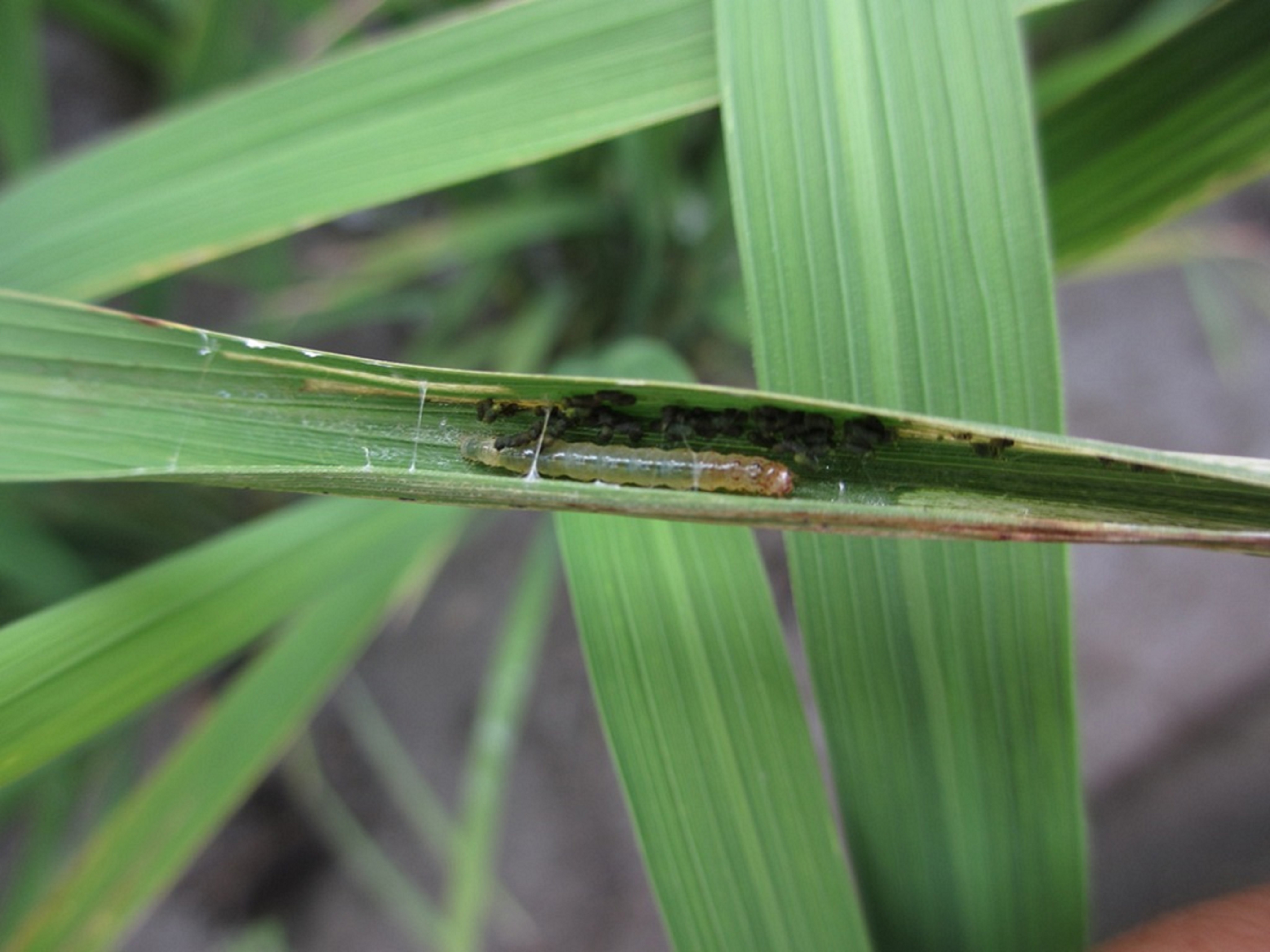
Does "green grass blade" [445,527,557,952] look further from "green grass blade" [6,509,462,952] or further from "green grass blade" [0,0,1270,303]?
"green grass blade" [0,0,1270,303]

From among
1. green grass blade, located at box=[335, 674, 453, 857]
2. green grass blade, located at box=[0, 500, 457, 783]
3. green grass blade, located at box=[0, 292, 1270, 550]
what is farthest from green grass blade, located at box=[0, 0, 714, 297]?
green grass blade, located at box=[335, 674, 453, 857]

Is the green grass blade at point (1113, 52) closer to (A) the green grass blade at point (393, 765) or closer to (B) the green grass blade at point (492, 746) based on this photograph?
(B) the green grass blade at point (492, 746)

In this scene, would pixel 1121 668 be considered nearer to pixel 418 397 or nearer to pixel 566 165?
pixel 566 165

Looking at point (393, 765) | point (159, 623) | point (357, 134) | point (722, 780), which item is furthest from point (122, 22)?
point (722, 780)

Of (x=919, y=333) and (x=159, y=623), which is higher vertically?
(x=919, y=333)

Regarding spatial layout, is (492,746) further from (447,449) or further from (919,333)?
(919,333)

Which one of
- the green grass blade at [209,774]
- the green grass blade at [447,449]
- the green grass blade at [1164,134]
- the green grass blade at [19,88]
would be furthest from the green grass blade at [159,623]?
the green grass blade at [1164,134]
